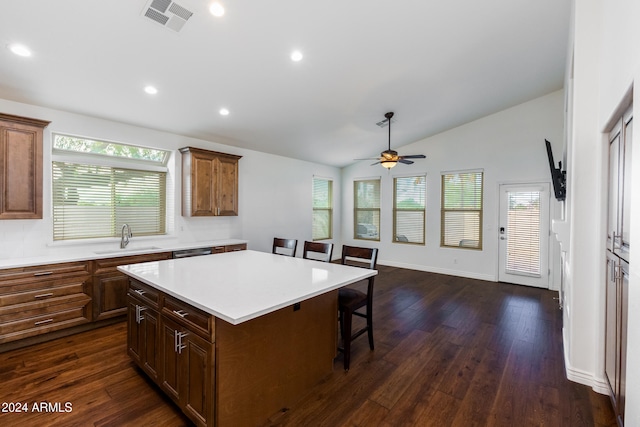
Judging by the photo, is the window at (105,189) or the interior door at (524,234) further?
the interior door at (524,234)

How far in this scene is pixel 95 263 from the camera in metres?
3.22

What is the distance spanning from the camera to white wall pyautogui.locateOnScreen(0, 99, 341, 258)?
320 cm

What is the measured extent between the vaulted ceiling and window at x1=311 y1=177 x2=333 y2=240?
2.76 m

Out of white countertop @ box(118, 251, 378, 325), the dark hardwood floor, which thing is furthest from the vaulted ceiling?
the dark hardwood floor

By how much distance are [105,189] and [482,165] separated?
21.0ft

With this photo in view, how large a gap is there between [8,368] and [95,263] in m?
1.10

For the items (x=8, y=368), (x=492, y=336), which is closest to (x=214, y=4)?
(x=8, y=368)

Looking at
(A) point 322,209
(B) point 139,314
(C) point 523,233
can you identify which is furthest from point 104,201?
(C) point 523,233

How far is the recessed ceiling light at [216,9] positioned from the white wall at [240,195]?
2.51 meters

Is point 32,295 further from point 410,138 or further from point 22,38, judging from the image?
point 410,138

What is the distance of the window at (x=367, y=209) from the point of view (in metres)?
7.21

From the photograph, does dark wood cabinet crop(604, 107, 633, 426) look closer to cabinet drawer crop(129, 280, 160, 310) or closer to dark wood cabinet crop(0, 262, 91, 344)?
cabinet drawer crop(129, 280, 160, 310)

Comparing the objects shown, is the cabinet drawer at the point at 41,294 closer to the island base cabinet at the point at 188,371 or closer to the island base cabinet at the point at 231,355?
the island base cabinet at the point at 231,355

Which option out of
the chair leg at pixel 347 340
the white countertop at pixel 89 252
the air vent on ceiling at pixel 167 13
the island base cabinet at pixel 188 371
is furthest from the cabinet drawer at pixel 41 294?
the chair leg at pixel 347 340
